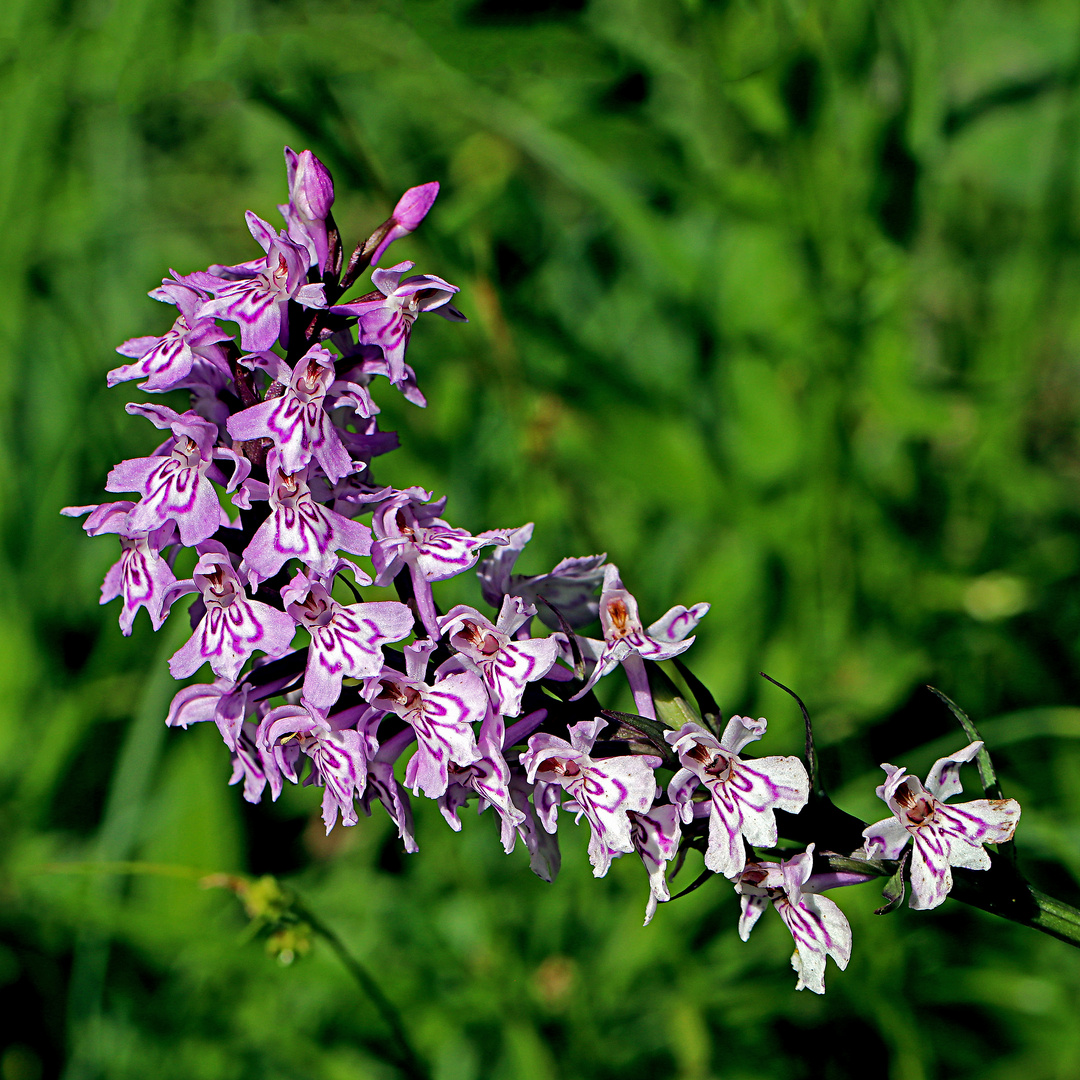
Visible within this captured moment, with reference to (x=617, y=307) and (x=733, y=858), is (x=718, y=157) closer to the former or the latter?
(x=617, y=307)

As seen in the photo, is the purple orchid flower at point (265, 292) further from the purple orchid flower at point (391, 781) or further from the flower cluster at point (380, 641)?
the purple orchid flower at point (391, 781)

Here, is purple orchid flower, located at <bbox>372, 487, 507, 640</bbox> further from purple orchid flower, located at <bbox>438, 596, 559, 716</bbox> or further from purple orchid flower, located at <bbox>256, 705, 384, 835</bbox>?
purple orchid flower, located at <bbox>256, 705, 384, 835</bbox>

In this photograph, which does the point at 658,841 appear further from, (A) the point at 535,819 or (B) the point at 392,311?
(B) the point at 392,311

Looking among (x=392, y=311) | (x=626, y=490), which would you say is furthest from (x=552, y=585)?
(x=626, y=490)

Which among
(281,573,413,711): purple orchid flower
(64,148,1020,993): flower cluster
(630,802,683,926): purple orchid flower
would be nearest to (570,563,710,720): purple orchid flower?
(64,148,1020,993): flower cluster

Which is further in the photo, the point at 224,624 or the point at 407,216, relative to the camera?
the point at 407,216
